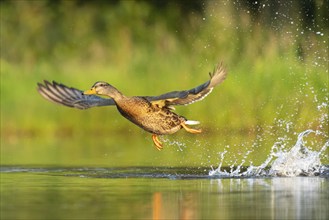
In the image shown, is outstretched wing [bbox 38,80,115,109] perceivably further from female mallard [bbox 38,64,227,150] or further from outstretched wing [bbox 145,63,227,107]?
outstretched wing [bbox 145,63,227,107]

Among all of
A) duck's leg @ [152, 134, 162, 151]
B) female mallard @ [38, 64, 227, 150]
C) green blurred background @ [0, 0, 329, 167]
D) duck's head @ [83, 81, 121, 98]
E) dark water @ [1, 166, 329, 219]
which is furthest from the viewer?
green blurred background @ [0, 0, 329, 167]

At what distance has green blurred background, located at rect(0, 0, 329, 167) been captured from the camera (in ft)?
56.9

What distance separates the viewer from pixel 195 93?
516 inches

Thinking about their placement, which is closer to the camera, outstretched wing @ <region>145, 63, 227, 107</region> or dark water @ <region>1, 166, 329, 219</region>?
dark water @ <region>1, 166, 329, 219</region>

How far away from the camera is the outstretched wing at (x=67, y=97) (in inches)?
523

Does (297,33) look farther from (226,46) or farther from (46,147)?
(46,147)

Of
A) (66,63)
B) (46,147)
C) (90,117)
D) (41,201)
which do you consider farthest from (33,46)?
(41,201)

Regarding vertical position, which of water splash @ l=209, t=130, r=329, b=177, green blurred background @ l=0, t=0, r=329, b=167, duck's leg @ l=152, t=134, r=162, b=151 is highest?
green blurred background @ l=0, t=0, r=329, b=167

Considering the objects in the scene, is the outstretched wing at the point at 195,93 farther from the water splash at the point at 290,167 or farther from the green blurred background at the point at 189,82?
the green blurred background at the point at 189,82

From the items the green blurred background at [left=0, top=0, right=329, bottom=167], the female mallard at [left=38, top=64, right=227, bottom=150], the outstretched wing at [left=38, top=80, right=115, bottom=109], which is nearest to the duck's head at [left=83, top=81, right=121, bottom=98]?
the female mallard at [left=38, top=64, right=227, bottom=150]

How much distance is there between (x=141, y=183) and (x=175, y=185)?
42cm

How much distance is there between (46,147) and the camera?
57.5 ft

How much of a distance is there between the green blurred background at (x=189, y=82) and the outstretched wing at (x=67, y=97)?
62.4 inches

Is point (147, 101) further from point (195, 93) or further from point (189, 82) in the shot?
point (189, 82)
